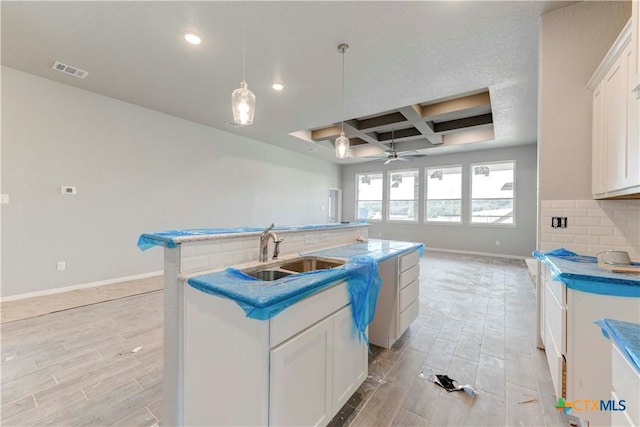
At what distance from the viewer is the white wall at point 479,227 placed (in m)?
6.33

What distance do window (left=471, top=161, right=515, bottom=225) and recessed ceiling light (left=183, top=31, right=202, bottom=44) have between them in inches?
282

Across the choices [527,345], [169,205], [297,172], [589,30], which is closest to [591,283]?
[527,345]

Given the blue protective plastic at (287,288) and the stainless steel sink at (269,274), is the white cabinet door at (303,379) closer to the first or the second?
the blue protective plastic at (287,288)

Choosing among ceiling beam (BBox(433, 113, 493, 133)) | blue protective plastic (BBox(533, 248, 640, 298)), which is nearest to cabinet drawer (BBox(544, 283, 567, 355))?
blue protective plastic (BBox(533, 248, 640, 298))

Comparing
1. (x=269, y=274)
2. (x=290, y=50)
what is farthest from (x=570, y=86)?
(x=269, y=274)

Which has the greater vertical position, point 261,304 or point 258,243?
point 258,243

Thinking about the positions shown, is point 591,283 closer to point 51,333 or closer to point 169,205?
point 51,333

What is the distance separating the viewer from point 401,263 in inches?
91.2

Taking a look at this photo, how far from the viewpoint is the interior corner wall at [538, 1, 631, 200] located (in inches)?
80.0

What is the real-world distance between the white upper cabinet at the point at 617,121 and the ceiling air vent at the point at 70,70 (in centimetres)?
515

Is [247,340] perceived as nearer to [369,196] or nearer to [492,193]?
[492,193]

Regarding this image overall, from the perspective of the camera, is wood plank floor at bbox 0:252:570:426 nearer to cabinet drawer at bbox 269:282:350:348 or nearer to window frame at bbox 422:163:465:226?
cabinet drawer at bbox 269:282:350:348

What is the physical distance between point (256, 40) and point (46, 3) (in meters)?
1.75

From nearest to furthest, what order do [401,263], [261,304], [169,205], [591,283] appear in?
[261,304]
[591,283]
[401,263]
[169,205]
